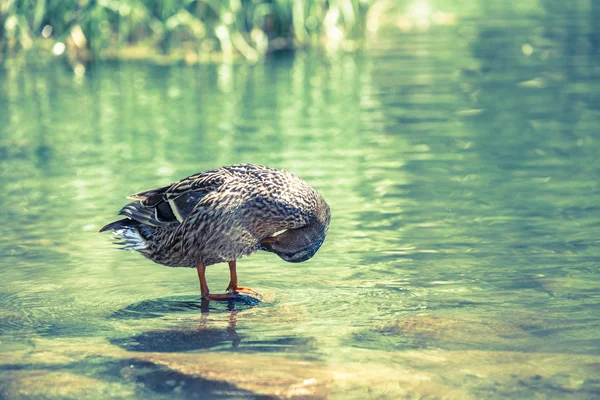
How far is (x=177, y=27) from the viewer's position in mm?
19828

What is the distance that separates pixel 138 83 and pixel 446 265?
10569mm

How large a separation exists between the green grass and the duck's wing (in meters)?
11.4

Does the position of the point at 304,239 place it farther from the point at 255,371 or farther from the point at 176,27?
the point at 176,27

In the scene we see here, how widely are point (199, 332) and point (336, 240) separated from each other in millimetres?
2345

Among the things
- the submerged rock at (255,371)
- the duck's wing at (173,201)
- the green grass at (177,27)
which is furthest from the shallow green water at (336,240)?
the green grass at (177,27)

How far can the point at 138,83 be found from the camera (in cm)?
1752

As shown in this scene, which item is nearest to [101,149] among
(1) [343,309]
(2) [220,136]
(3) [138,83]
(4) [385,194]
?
(2) [220,136]

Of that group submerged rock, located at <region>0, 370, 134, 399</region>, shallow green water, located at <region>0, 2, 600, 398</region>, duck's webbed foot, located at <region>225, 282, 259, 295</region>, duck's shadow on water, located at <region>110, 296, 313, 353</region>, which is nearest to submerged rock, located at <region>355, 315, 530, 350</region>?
shallow green water, located at <region>0, 2, 600, 398</region>

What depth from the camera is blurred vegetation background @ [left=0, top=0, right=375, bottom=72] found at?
18.5 meters

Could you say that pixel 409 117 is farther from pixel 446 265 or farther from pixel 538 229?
pixel 446 265

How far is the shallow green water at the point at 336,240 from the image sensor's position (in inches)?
228

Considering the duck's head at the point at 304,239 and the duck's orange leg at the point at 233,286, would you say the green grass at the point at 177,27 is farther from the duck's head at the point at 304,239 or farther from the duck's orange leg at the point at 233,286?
the duck's head at the point at 304,239

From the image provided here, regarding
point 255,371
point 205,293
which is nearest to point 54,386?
point 255,371

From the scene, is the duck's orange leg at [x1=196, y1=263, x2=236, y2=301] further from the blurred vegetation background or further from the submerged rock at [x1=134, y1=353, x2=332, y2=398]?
the blurred vegetation background
